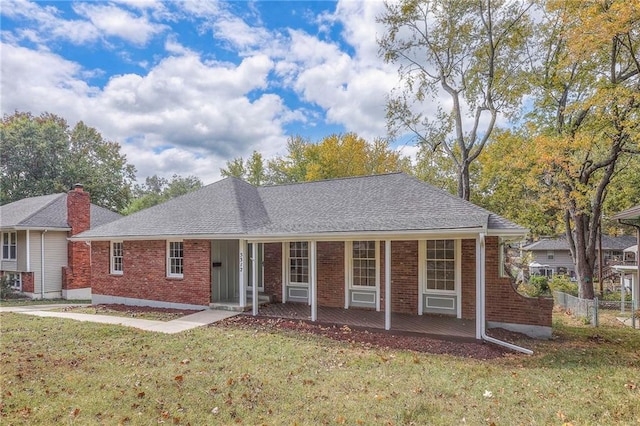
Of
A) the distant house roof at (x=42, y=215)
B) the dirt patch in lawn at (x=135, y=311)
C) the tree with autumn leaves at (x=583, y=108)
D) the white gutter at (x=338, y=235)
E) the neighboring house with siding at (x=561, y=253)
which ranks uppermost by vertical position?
the tree with autumn leaves at (x=583, y=108)

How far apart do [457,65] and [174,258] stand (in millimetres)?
17021

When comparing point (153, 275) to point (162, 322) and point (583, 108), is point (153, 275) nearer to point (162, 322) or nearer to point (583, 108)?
point (162, 322)

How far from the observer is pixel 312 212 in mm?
12359

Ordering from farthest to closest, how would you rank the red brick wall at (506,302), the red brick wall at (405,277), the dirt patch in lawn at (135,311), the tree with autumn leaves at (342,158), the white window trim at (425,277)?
the tree with autumn leaves at (342,158), the dirt patch in lawn at (135,311), the red brick wall at (405,277), the white window trim at (425,277), the red brick wall at (506,302)

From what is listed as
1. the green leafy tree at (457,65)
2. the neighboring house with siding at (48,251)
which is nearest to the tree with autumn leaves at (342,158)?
the green leafy tree at (457,65)

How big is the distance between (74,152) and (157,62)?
27526 mm

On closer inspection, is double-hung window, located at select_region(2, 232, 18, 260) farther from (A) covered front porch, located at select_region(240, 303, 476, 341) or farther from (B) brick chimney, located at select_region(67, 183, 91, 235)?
(A) covered front porch, located at select_region(240, 303, 476, 341)

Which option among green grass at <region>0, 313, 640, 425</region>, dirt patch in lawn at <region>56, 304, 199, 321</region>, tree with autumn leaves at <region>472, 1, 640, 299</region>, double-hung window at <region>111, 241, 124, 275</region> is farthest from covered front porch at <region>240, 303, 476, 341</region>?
tree with autumn leaves at <region>472, 1, 640, 299</region>

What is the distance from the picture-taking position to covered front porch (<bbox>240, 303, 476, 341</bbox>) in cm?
876

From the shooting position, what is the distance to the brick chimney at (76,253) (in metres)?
18.1

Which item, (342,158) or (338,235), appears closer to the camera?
(338,235)

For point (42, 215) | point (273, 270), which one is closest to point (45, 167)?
point (42, 215)

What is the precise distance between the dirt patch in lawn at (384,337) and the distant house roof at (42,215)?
13664 mm

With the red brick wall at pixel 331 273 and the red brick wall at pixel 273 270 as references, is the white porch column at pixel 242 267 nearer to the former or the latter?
the red brick wall at pixel 273 270
